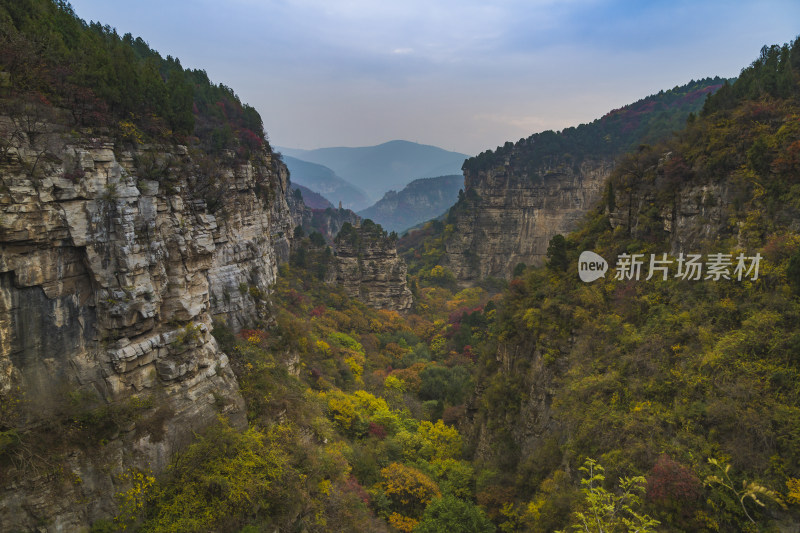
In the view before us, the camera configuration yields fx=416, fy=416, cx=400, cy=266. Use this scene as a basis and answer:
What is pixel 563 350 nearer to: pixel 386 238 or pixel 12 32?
pixel 12 32

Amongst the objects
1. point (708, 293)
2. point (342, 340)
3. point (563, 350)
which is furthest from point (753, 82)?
point (342, 340)

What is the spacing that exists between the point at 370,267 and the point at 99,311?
48.0 m

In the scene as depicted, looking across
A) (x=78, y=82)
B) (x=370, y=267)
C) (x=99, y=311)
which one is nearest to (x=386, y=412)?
(x=99, y=311)

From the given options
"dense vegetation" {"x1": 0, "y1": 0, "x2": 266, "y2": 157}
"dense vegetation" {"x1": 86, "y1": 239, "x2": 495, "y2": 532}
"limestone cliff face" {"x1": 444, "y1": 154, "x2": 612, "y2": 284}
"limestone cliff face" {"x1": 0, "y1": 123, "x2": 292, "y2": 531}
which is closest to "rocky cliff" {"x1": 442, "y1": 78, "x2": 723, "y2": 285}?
"limestone cliff face" {"x1": 444, "y1": 154, "x2": 612, "y2": 284}

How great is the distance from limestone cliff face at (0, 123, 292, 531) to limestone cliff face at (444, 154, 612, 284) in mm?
67554

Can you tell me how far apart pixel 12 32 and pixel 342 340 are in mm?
34517

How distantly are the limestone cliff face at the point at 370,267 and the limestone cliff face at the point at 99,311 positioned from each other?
42264 mm

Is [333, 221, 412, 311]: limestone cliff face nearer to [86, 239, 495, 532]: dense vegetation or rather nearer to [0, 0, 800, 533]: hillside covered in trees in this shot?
[86, 239, 495, 532]: dense vegetation

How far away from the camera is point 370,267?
60.2 meters

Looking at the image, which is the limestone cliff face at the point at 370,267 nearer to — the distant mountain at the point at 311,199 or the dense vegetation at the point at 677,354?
the dense vegetation at the point at 677,354

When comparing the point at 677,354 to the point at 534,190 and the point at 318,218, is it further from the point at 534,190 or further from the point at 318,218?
the point at 318,218

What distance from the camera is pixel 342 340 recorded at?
43219mm

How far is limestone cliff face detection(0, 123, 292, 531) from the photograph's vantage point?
35.3ft

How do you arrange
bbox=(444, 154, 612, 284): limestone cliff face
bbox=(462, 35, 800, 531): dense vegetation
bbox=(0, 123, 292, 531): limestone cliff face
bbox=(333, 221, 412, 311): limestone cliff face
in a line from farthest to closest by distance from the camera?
bbox=(444, 154, 612, 284): limestone cliff face → bbox=(333, 221, 412, 311): limestone cliff face → bbox=(462, 35, 800, 531): dense vegetation → bbox=(0, 123, 292, 531): limestone cliff face
